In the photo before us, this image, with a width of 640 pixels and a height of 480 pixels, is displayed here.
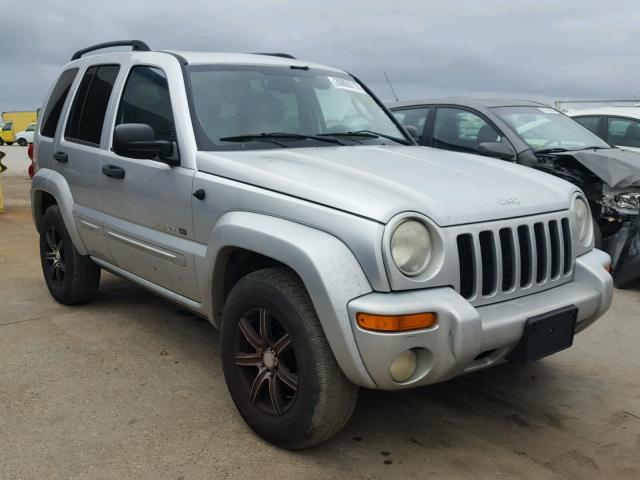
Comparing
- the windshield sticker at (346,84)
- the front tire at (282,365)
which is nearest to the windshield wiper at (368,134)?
the windshield sticker at (346,84)

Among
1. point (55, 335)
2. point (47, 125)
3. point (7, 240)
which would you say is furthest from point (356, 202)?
point (7, 240)

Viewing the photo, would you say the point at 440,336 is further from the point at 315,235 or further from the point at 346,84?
the point at 346,84

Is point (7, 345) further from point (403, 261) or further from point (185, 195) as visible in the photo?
point (403, 261)

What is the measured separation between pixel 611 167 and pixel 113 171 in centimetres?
432

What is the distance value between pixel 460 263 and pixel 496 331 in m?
0.30

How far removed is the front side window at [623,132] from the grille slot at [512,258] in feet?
20.1

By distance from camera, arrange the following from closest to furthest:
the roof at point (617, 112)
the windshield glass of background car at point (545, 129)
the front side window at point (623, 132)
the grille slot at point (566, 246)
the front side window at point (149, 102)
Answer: the grille slot at point (566, 246)
the front side window at point (149, 102)
the windshield glass of background car at point (545, 129)
the front side window at point (623, 132)
the roof at point (617, 112)

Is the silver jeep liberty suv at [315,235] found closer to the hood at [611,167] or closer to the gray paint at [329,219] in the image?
the gray paint at [329,219]

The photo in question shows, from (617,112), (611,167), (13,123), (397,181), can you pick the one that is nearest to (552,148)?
(611,167)

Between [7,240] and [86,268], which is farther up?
[86,268]

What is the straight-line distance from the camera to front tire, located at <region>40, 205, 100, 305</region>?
4.79 meters

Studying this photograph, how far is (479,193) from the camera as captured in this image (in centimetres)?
292

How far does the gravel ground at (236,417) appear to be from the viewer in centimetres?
286

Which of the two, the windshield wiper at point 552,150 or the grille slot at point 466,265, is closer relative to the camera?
the grille slot at point 466,265
